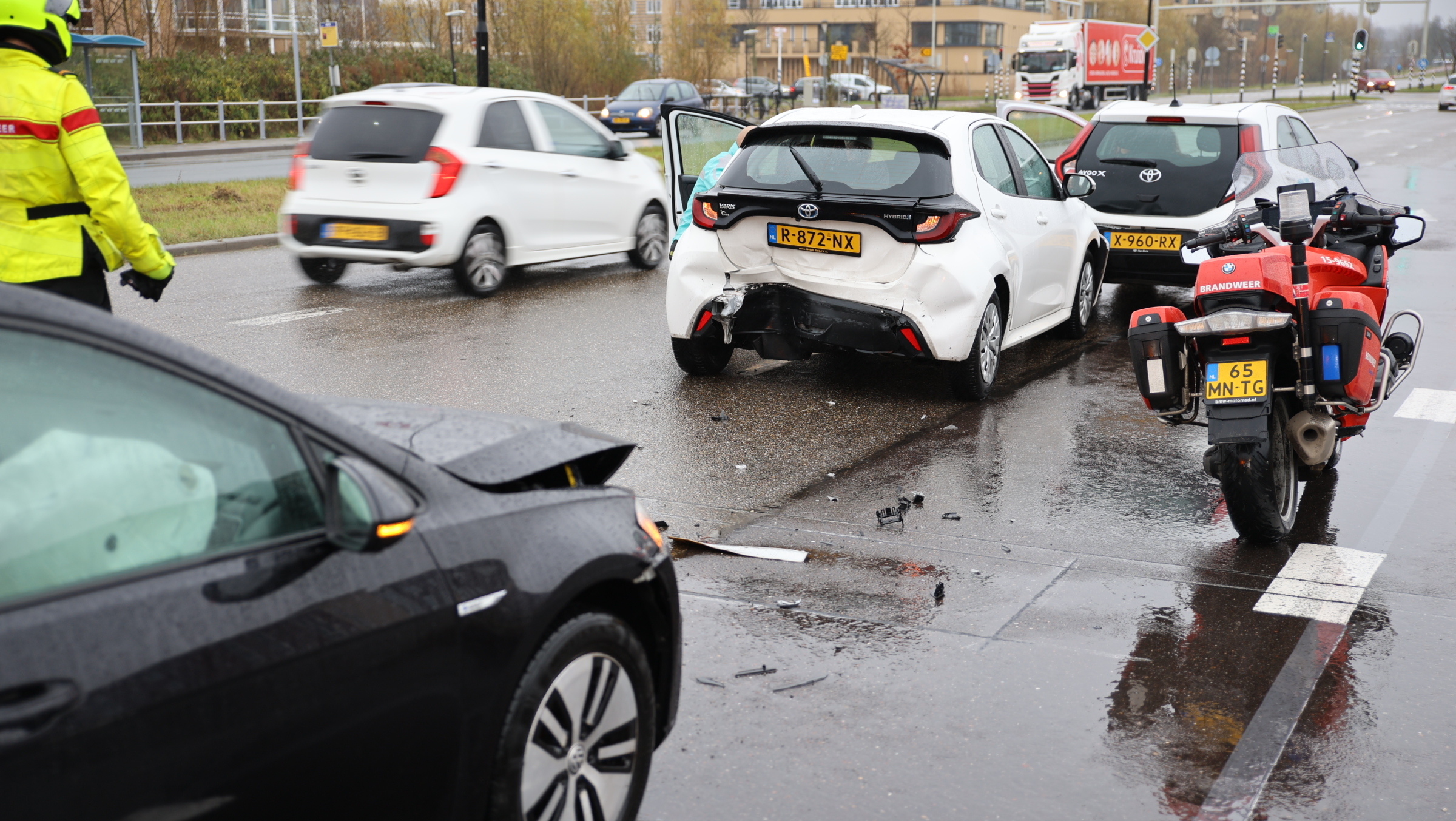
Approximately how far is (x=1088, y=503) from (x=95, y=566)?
16.2 feet

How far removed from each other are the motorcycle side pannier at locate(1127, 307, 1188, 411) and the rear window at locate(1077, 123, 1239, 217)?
5951mm

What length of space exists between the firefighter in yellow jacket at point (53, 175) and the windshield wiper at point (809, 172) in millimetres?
3822

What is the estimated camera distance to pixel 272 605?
90.3 inches

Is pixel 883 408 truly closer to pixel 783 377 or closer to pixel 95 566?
pixel 783 377

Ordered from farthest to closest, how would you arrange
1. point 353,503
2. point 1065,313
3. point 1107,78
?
1. point 1107,78
2. point 1065,313
3. point 353,503

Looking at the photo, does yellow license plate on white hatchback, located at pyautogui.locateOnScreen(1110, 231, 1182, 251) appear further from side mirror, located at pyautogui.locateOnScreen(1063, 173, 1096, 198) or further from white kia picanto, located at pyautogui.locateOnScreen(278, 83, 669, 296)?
white kia picanto, located at pyautogui.locateOnScreen(278, 83, 669, 296)

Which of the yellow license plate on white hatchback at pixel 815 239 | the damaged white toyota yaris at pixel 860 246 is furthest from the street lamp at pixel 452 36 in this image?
the yellow license plate on white hatchback at pixel 815 239

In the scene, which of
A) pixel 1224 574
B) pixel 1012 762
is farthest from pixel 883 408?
pixel 1012 762

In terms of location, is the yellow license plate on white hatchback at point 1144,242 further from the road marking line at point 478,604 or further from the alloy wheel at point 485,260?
the road marking line at point 478,604

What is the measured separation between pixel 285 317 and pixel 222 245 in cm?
472

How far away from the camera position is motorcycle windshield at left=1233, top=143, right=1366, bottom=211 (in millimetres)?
6586

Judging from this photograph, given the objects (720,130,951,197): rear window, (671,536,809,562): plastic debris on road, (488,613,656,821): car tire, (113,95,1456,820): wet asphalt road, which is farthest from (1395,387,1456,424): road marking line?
(488,613,656,821): car tire

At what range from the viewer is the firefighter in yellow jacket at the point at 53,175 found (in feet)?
15.8

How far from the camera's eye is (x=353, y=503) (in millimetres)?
2420
